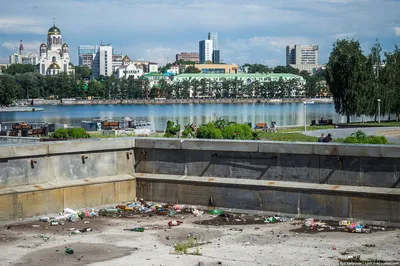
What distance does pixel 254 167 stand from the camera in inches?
783

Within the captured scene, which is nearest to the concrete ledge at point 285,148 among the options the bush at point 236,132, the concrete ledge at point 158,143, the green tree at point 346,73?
the concrete ledge at point 158,143

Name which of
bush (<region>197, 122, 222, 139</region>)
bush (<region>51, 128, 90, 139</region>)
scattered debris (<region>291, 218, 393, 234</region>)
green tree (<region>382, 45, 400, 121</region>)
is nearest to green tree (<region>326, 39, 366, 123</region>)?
green tree (<region>382, 45, 400, 121</region>)

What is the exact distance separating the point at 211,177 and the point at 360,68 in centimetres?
4722

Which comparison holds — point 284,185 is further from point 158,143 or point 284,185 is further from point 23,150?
point 23,150

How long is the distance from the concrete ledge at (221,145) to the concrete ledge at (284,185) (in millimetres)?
851

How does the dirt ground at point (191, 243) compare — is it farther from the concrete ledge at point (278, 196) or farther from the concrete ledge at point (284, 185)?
the concrete ledge at point (284, 185)

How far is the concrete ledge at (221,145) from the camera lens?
65.0 ft

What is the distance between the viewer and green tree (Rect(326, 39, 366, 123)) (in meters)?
65.0

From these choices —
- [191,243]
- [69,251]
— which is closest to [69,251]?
[69,251]

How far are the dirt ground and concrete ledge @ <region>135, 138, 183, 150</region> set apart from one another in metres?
2.82

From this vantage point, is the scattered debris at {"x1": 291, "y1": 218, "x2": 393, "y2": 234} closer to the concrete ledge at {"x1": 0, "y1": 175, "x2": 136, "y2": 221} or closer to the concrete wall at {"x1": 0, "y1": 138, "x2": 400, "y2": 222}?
the concrete wall at {"x1": 0, "y1": 138, "x2": 400, "y2": 222}

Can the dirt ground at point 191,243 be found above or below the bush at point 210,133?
below

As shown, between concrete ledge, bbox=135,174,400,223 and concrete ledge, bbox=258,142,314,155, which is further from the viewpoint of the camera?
concrete ledge, bbox=258,142,314,155

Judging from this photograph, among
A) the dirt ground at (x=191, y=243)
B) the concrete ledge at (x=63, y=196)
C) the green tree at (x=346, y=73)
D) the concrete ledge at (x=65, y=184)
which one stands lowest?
the dirt ground at (x=191, y=243)
